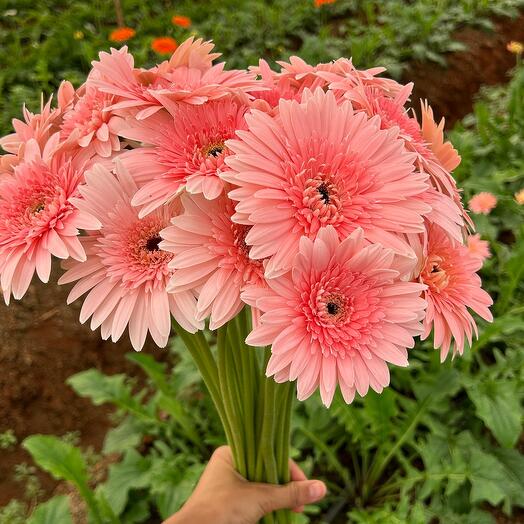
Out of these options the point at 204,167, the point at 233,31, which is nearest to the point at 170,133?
the point at 204,167

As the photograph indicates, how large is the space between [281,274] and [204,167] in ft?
0.38

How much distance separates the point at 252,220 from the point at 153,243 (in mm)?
140

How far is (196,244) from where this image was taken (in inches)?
17.5

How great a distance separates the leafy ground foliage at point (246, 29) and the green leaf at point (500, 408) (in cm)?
160

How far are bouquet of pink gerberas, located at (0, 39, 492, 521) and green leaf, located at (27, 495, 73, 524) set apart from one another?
659 millimetres

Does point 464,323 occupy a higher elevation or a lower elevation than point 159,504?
higher

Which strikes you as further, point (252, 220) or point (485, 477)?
point (485, 477)

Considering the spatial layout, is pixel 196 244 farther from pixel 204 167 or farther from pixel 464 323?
pixel 464 323

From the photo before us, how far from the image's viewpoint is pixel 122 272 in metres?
0.47

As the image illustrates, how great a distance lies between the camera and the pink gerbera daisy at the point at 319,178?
41cm

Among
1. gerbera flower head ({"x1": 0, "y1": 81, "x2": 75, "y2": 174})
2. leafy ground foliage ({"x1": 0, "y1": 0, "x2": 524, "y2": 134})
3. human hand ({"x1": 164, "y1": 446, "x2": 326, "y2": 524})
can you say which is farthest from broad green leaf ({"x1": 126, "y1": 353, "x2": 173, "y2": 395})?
leafy ground foliage ({"x1": 0, "y1": 0, "x2": 524, "y2": 134})

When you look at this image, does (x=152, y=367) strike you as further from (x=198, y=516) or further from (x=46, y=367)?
(x=198, y=516)

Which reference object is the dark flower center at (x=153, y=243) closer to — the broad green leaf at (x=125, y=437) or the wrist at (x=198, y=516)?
the wrist at (x=198, y=516)

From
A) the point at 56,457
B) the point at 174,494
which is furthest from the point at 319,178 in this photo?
the point at 174,494
